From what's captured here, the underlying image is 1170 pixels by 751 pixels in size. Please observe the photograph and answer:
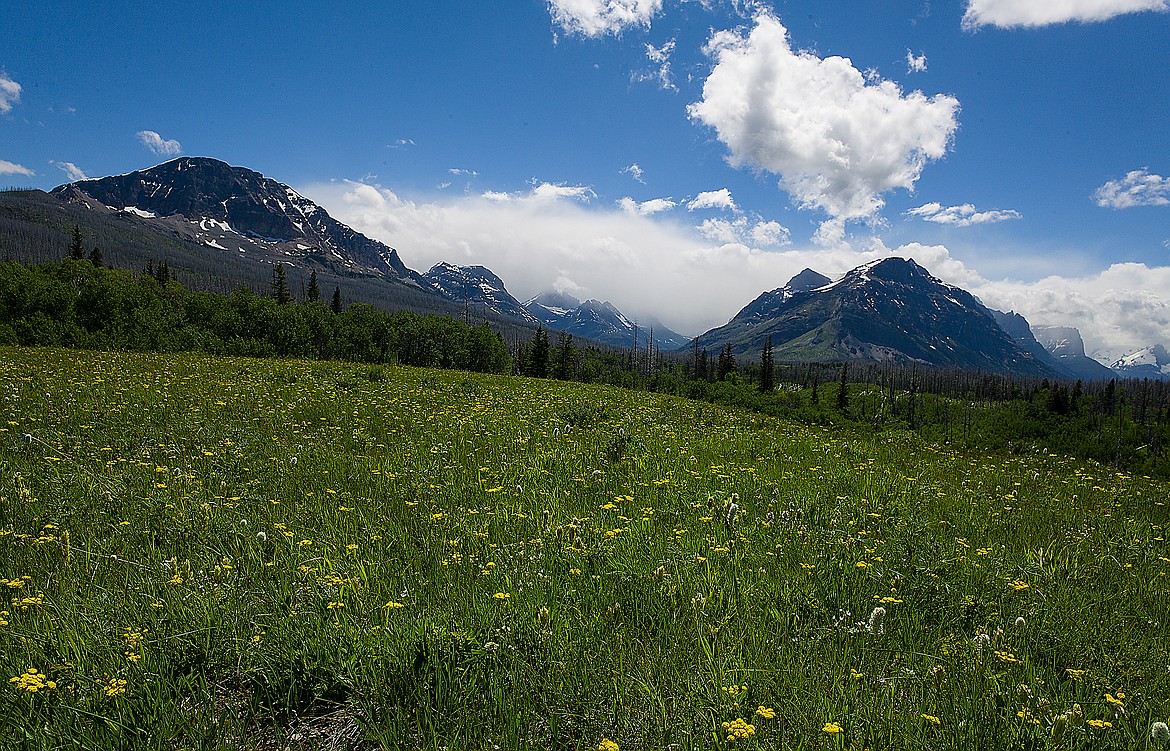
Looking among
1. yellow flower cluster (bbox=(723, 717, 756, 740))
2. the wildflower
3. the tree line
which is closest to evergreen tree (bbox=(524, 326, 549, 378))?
the tree line

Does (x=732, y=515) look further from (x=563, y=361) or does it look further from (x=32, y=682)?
(x=563, y=361)

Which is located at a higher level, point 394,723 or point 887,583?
point 887,583

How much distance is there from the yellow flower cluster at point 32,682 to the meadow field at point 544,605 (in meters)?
0.02

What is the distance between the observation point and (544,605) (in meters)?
3.71

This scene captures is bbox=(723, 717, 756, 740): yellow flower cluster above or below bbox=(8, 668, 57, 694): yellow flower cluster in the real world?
above

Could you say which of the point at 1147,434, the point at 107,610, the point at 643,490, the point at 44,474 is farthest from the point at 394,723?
the point at 1147,434

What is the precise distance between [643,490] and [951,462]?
28.1 ft

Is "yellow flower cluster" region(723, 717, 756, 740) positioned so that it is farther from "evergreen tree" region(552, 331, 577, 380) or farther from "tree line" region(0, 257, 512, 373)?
"evergreen tree" region(552, 331, 577, 380)

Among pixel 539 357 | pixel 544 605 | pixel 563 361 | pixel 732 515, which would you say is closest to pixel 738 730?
pixel 544 605

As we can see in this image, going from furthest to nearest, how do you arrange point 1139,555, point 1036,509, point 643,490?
1. point 1036,509
2. point 643,490
3. point 1139,555

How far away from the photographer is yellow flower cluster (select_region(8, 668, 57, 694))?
2517 mm

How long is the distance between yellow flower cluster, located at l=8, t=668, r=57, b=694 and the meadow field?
2 centimetres

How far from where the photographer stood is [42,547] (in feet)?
14.1

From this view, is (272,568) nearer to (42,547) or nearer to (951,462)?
(42,547)
